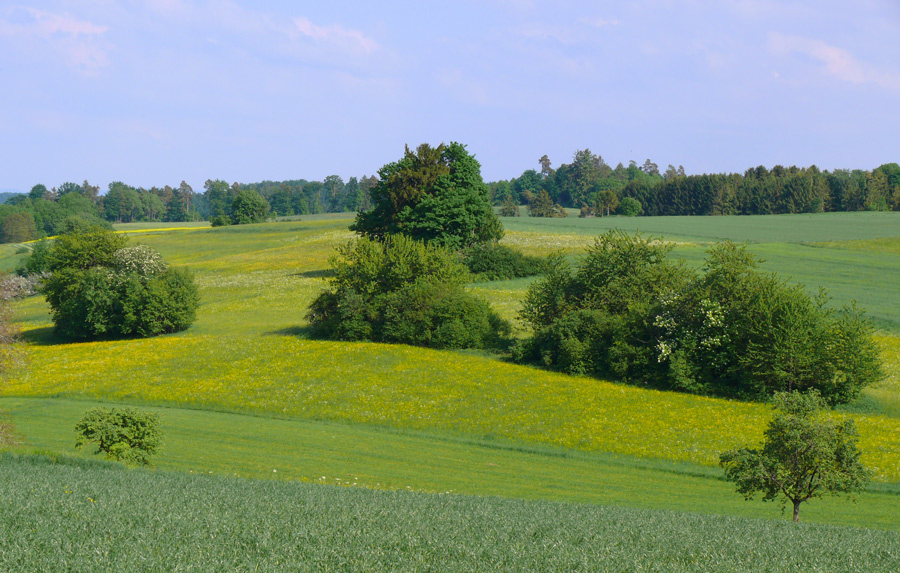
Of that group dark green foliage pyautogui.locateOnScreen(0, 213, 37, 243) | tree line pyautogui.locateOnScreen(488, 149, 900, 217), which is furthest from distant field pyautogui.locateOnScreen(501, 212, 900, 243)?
dark green foliage pyautogui.locateOnScreen(0, 213, 37, 243)

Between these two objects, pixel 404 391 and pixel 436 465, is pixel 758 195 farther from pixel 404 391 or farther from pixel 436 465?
pixel 436 465

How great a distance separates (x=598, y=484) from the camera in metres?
22.9

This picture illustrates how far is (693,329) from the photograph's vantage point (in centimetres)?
3803

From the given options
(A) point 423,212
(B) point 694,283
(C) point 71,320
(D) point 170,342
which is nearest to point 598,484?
(B) point 694,283

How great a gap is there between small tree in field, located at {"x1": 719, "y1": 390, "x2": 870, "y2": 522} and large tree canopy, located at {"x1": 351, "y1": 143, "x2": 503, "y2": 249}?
5716 cm

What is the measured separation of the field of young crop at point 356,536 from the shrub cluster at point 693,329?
905 inches

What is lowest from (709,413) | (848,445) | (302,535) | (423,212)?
(709,413)

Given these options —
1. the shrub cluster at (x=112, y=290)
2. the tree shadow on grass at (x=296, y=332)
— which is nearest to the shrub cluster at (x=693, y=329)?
the tree shadow on grass at (x=296, y=332)

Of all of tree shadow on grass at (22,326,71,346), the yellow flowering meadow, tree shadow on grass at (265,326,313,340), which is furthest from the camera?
tree shadow on grass at (22,326,71,346)

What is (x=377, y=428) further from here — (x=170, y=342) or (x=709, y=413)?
(x=170, y=342)

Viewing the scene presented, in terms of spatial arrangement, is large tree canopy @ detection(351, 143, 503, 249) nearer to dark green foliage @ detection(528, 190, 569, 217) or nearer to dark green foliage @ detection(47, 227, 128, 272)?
dark green foliage @ detection(47, 227, 128, 272)

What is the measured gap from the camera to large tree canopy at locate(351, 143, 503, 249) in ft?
249

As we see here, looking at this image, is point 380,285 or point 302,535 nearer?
point 302,535

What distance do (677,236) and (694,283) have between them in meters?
60.7
